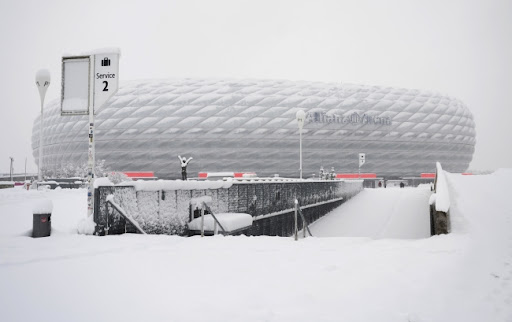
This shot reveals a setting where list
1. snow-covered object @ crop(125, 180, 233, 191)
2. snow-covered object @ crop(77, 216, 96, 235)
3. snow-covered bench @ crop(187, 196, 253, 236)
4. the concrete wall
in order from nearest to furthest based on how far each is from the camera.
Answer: snow-covered object @ crop(77, 216, 96, 235) < the concrete wall < snow-covered object @ crop(125, 180, 233, 191) < snow-covered bench @ crop(187, 196, 253, 236)

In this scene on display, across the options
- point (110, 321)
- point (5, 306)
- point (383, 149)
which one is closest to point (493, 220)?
point (110, 321)

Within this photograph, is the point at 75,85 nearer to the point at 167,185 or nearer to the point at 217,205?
the point at 167,185

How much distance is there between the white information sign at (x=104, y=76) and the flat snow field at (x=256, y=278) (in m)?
3.56

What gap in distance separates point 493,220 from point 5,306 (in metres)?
9.39

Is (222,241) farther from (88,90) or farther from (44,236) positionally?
(88,90)

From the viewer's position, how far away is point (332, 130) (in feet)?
212

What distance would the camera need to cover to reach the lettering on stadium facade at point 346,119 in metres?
64.1

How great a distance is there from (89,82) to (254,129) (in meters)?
52.1

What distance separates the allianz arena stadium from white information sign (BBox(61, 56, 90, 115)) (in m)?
50.7

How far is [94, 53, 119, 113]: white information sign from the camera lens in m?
9.91

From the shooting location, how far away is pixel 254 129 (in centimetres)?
6181

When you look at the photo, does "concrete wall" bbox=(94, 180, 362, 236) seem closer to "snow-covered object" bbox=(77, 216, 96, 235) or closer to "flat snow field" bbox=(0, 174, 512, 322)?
"snow-covered object" bbox=(77, 216, 96, 235)

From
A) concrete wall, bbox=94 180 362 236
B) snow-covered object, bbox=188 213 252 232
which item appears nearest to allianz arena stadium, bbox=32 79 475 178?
concrete wall, bbox=94 180 362 236

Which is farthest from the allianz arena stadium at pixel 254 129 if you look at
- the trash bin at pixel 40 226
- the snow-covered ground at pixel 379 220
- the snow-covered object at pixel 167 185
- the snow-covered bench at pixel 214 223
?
the trash bin at pixel 40 226
